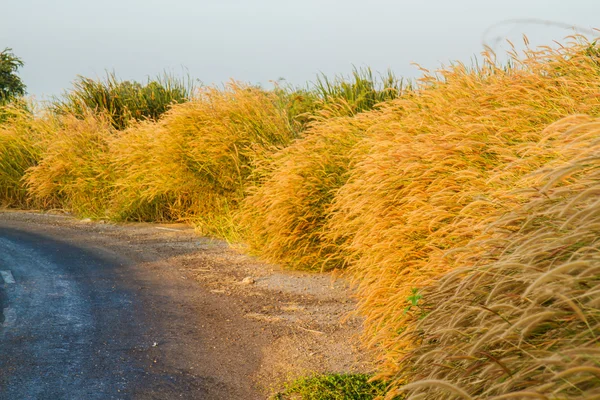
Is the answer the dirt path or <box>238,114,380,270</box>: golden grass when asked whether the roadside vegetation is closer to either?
<box>238,114,380,270</box>: golden grass

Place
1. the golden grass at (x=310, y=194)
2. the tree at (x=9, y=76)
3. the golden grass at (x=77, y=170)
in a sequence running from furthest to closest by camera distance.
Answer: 1. the tree at (x=9, y=76)
2. the golden grass at (x=77, y=170)
3. the golden grass at (x=310, y=194)

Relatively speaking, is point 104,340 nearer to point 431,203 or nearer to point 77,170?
point 431,203

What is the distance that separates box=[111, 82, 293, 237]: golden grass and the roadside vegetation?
0.04m

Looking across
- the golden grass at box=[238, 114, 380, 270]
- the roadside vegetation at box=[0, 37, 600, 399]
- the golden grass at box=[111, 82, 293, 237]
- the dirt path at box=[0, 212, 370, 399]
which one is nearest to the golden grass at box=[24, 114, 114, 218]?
the roadside vegetation at box=[0, 37, 600, 399]

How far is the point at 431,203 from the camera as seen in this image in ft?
20.3

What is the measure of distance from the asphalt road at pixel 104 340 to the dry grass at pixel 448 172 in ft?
4.87

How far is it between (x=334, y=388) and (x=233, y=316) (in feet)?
8.75

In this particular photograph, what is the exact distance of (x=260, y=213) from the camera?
10.7 metres

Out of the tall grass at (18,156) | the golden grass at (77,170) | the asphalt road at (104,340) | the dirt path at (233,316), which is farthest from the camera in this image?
the tall grass at (18,156)

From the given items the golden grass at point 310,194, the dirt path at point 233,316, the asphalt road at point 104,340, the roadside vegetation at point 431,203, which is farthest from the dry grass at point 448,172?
the golden grass at point 310,194

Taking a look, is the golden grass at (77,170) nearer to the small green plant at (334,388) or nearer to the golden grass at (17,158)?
the golden grass at (17,158)

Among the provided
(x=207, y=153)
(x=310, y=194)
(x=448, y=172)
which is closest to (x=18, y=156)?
(x=207, y=153)

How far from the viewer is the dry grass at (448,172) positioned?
5.52 m

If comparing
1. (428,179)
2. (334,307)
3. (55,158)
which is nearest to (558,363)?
(428,179)
